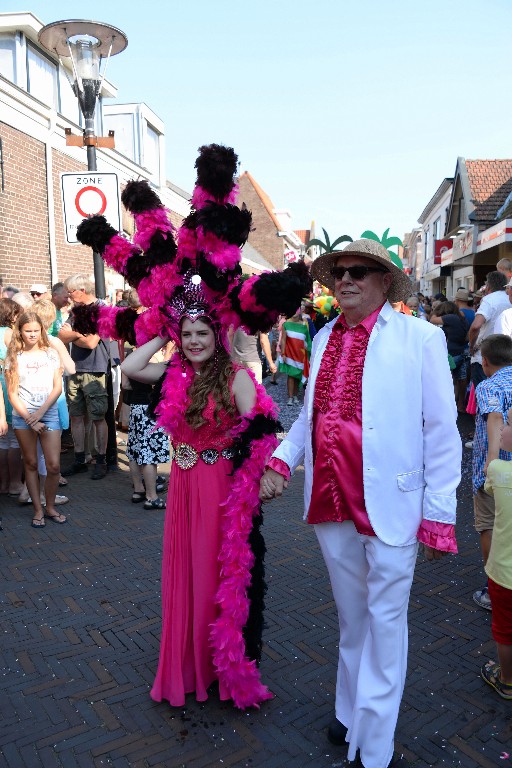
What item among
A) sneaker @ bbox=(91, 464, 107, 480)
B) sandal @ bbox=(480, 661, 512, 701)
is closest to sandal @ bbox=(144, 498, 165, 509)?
sneaker @ bbox=(91, 464, 107, 480)

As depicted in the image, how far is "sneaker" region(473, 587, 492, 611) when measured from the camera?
376 cm

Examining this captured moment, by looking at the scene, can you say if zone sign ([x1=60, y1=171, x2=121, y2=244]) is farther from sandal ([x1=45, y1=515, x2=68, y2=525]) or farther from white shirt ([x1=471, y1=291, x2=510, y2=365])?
white shirt ([x1=471, y1=291, x2=510, y2=365])

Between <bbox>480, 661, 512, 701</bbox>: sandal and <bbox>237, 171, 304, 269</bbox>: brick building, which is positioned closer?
<bbox>480, 661, 512, 701</bbox>: sandal

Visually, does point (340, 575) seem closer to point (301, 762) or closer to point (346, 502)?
point (346, 502)

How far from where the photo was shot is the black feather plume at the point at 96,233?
2932mm

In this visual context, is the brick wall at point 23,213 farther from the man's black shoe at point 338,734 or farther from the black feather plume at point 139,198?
the man's black shoe at point 338,734

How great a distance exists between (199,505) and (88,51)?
17.8 feet

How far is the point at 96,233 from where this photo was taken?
2930mm

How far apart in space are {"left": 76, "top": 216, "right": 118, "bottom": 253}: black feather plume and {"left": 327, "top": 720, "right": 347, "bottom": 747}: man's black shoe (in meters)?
2.45

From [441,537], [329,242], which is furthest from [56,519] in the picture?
[329,242]

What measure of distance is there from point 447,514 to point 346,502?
38 centimetres


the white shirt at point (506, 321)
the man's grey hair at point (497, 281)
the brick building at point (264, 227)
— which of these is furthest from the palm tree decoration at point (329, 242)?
the brick building at point (264, 227)

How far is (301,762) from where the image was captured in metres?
2.51

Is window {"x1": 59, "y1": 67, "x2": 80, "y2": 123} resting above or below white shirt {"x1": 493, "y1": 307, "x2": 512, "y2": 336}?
above
